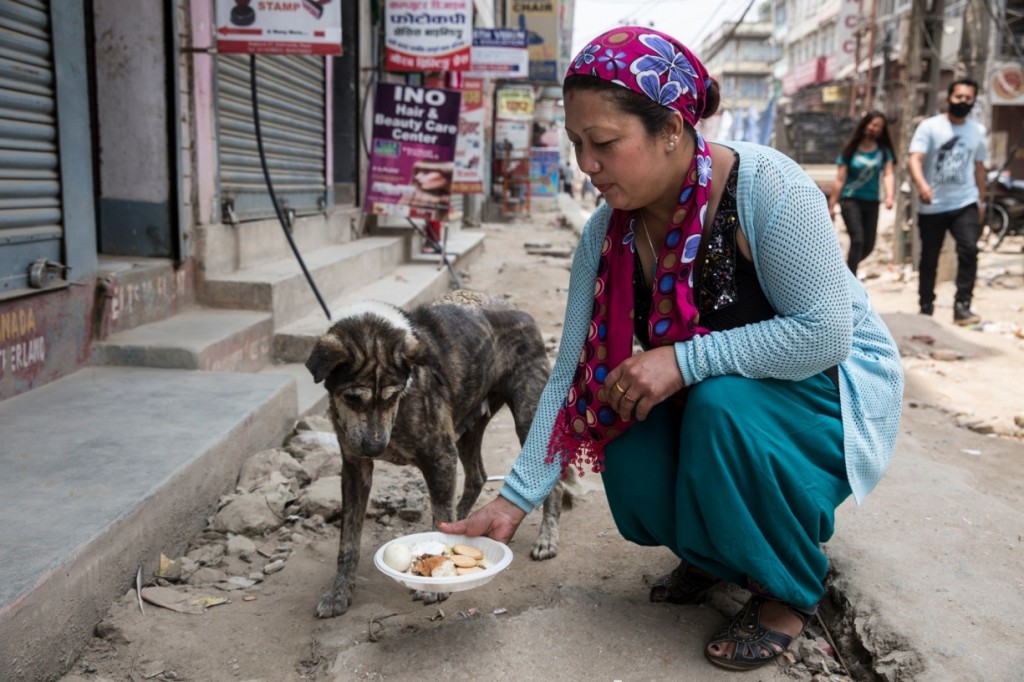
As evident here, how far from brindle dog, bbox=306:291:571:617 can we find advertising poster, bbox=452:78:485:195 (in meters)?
8.88

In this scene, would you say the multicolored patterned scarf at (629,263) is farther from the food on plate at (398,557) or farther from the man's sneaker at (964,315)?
the man's sneaker at (964,315)

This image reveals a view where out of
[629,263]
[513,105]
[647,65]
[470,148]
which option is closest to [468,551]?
[629,263]

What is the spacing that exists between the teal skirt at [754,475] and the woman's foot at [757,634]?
0.29ft

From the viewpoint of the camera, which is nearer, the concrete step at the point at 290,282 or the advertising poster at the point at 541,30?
the concrete step at the point at 290,282

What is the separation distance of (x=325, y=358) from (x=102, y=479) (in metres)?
1.14

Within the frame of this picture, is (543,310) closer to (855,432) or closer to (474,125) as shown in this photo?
(474,125)

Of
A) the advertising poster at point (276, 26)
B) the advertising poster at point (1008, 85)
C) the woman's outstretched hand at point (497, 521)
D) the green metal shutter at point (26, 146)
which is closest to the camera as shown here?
the woman's outstretched hand at point (497, 521)

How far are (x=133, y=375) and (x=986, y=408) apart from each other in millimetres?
5728

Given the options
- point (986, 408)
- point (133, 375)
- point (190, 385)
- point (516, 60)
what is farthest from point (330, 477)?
point (516, 60)

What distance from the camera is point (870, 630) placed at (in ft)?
8.48

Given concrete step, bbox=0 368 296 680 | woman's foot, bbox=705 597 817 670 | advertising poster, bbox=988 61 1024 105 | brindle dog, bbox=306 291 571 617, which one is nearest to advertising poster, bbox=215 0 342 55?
concrete step, bbox=0 368 296 680

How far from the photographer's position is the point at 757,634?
8.39ft

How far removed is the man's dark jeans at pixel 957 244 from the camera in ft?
27.8

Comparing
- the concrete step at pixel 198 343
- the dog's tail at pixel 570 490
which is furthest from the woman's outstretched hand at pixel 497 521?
the concrete step at pixel 198 343
